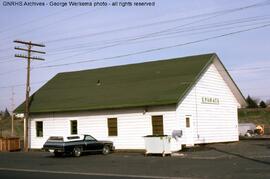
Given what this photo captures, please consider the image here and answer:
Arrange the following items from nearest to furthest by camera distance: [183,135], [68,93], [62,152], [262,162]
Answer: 1. [262,162]
2. [62,152]
3. [183,135]
4. [68,93]

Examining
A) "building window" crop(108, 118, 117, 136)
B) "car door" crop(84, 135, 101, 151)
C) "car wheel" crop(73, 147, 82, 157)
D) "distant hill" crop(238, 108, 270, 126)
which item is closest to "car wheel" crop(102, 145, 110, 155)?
"car door" crop(84, 135, 101, 151)

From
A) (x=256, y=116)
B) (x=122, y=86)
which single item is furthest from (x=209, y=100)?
(x=256, y=116)

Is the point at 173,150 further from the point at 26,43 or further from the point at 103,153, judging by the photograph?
the point at 26,43

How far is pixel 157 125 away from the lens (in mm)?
31156

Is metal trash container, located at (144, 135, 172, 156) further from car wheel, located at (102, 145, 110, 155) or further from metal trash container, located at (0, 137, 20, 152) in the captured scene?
metal trash container, located at (0, 137, 20, 152)

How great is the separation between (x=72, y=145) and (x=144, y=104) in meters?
5.59

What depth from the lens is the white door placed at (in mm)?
31547

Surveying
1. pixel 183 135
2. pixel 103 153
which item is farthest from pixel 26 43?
pixel 183 135

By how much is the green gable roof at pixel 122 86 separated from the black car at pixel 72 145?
11.7ft

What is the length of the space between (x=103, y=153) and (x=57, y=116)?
7.59 m

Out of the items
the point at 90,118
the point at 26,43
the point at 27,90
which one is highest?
the point at 26,43

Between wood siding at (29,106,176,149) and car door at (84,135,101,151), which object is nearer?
car door at (84,135,101,151)

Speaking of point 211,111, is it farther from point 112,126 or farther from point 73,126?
point 73,126

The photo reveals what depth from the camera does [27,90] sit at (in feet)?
123
